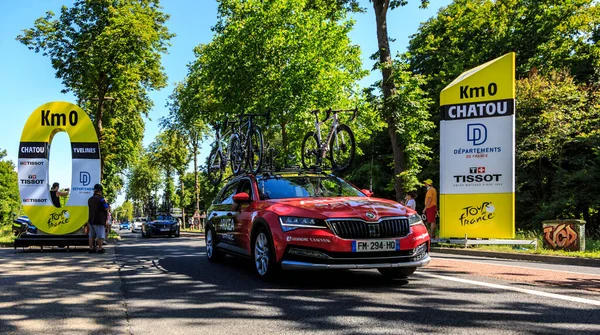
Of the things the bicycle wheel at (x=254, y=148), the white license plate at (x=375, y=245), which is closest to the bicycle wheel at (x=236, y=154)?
the bicycle wheel at (x=254, y=148)

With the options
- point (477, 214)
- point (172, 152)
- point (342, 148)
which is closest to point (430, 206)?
point (477, 214)

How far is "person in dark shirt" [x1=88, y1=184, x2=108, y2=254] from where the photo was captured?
44.6 feet

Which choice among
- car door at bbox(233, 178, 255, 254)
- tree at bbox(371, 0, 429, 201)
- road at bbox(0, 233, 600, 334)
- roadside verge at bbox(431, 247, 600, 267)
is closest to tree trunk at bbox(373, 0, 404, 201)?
tree at bbox(371, 0, 429, 201)

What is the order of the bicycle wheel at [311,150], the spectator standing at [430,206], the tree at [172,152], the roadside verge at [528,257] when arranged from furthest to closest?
the tree at [172,152] → the spectator standing at [430,206] → the bicycle wheel at [311,150] → the roadside verge at [528,257]

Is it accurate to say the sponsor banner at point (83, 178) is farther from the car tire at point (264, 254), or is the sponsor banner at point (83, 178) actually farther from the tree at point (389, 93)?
the tree at point (389, 93)

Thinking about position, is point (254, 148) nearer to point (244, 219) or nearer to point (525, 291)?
point (244, 219)

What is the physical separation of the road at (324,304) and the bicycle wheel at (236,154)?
5110 millimetres

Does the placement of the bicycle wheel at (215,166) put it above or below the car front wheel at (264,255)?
above

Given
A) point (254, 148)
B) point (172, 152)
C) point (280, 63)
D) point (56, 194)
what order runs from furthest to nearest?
point (172, 152) < point (280, 63) < point (56, 194) < point (254, 148)

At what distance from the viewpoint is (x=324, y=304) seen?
18.6 feet

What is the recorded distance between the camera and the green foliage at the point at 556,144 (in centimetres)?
2414

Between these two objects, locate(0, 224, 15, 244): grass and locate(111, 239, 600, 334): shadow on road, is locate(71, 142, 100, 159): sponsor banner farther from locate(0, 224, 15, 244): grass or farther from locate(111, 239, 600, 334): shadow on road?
locate(111, 239, 600, 334): shadow on road

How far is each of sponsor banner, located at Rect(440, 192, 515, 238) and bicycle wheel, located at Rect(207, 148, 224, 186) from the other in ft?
20.6

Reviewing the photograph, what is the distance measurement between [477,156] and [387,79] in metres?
5.17
